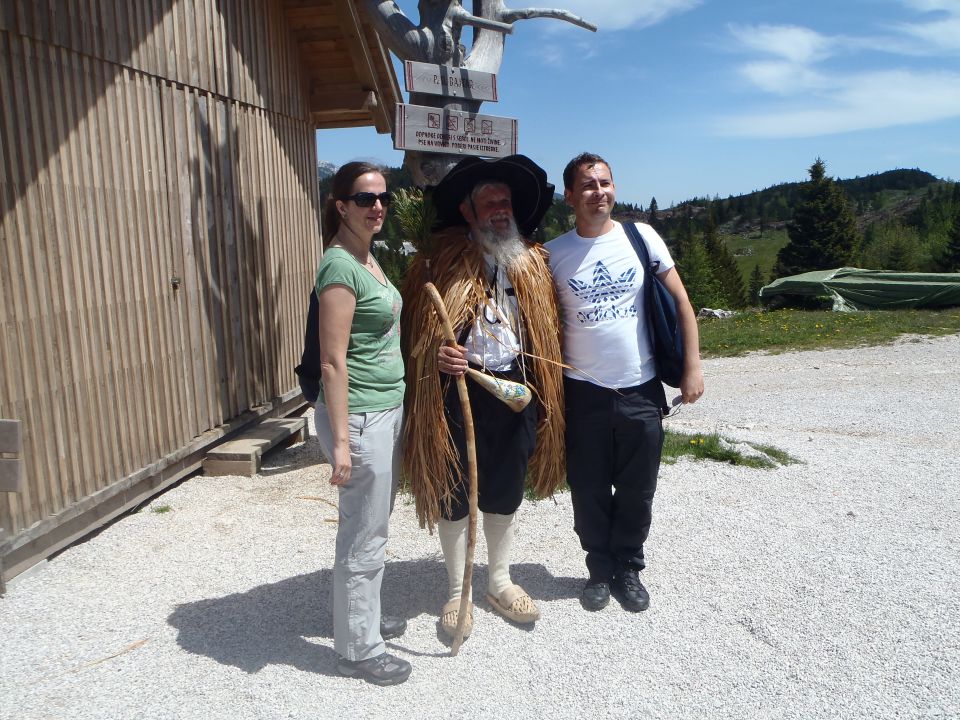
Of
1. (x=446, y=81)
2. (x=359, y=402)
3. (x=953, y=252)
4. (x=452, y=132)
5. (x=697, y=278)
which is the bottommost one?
(x=697, y=278)

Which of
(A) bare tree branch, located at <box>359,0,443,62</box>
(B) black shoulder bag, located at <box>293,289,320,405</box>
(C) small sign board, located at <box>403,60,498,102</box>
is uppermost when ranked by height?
(A) bare tree branch, located at <box>359,0,443,62</box>

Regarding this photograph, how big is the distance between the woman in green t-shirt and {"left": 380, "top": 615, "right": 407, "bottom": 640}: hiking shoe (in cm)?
26

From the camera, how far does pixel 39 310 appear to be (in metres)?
3.48

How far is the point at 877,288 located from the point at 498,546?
52.3ft

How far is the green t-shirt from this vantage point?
98.7 inches

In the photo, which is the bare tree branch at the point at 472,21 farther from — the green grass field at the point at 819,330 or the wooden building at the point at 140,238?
the green grass field at the point at 819,330

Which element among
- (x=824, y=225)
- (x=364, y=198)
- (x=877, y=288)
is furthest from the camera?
(x=824, y=225)

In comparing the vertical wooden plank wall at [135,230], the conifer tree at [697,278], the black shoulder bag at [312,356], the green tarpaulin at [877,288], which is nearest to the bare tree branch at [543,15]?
the vertical wooden plank wall at [135,230]

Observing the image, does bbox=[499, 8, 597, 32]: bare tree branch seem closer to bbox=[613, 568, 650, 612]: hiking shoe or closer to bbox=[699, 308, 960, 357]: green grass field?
bbox=[613, 568, 650, 612]: hiking shoe

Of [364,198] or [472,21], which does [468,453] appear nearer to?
[364,198]

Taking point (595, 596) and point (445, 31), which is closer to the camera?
point (595, 596)

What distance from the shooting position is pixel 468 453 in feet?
9.13

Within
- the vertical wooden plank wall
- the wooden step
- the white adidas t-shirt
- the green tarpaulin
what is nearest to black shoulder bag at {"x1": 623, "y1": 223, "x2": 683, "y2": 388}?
the white adidas t-shirt

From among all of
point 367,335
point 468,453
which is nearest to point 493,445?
point 468,453
